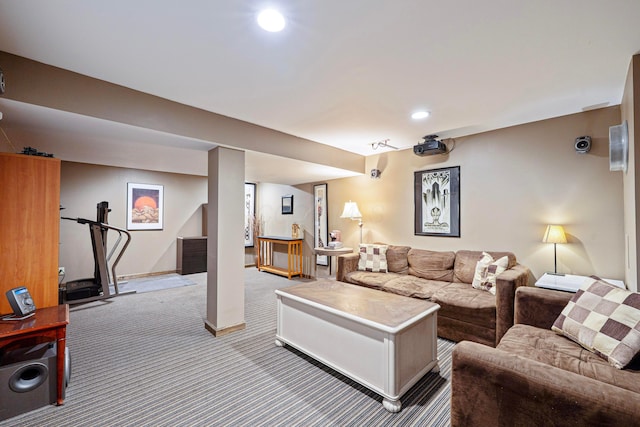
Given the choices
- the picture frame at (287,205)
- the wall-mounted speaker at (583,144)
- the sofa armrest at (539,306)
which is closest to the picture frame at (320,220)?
the picture frame at (287,205)

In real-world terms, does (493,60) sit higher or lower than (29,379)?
higher

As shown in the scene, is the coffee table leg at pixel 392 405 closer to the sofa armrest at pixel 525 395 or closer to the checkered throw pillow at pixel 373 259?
the sofa armrest at pixel 525 395

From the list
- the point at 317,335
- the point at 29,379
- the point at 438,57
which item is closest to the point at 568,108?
the point at 438,57

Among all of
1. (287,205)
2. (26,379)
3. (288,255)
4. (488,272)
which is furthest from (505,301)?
(287,205)

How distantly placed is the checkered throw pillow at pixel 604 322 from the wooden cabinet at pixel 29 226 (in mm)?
3918

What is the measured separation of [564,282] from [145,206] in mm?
7060

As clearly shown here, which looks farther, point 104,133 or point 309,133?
point 309,133

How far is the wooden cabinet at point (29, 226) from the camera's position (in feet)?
6.95

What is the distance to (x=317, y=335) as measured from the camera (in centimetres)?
244

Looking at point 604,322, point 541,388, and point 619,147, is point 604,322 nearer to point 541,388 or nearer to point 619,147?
point 541,388

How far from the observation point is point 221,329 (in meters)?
3.13

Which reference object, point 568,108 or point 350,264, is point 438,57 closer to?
point 568,108

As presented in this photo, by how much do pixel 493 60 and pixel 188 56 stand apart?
217cm

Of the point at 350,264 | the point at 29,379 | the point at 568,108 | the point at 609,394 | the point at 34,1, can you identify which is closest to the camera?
the point at 609,394
